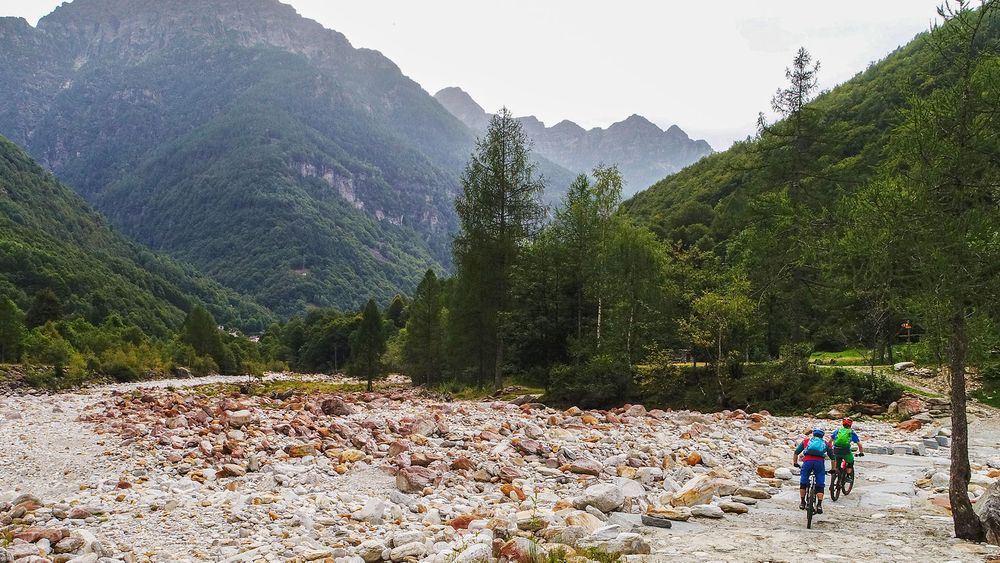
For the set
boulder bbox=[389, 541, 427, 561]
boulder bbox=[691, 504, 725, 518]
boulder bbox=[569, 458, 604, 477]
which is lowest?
boulder bbox=[569, 458, 604, 477]

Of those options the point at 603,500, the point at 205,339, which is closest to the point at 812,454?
the point at 603,500

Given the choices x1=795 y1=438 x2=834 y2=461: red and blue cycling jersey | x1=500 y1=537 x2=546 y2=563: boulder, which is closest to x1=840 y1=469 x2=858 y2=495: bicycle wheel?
x1=795 y1=438 x2=834 y2=461: red and blue cycling jersey

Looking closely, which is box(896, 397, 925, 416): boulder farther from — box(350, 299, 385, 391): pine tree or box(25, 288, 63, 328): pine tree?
box(25, 288, 63, 328): pine tree

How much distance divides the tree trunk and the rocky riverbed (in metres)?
0.34

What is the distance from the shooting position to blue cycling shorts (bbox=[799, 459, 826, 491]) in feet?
34.5

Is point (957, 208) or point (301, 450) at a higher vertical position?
point (957, 208)

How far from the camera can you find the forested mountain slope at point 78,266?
10294 centimetres

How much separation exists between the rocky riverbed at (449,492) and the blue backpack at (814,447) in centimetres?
118

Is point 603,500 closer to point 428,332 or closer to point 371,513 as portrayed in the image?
point 371,513

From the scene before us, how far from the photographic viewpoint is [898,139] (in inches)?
392

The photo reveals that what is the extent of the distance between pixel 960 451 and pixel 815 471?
7.71 ft

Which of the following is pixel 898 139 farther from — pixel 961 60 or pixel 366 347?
pixel 366 347

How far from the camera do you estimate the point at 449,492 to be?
40.2 ft

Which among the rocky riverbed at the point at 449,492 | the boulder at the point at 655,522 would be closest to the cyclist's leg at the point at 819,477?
the rocky riverbed at the point at 449,492
